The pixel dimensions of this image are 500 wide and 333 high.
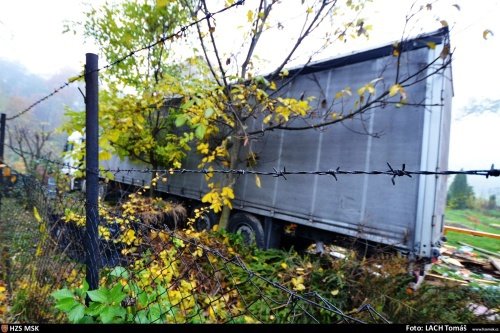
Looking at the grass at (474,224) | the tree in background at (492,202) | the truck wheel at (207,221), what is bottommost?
the truck wheel at (207,221)

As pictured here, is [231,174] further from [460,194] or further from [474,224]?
[474,224]

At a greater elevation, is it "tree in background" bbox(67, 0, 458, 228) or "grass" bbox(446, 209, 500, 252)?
"tree in background" bbox(67, 0, 458, 228)

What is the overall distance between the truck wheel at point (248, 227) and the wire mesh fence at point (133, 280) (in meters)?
0.83

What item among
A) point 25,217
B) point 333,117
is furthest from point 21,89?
point 333,117

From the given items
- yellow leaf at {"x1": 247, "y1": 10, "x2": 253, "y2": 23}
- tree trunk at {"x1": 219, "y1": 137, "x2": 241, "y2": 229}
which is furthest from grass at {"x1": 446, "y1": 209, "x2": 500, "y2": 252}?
yellow leaf at {"x1": 247, "y1": 10, "x2": 253, "y2": 23}

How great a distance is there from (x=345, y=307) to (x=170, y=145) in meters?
4.76

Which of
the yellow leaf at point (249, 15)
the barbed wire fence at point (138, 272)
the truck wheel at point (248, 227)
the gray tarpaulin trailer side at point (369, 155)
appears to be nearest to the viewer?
the barbed wire fence at point (138, 272)

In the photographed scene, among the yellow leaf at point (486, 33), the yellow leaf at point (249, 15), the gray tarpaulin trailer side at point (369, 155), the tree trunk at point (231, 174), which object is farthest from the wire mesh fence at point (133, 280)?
the yellow leaf at point (249, 15)

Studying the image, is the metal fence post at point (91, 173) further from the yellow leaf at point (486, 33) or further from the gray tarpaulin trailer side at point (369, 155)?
the yellow leaf at point (486, 33)

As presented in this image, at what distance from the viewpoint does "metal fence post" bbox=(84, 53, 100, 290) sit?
1.82 metres

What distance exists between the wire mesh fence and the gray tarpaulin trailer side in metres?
1.27

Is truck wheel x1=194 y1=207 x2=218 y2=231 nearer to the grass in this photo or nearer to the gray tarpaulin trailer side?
the gray tarpaulin trailer side

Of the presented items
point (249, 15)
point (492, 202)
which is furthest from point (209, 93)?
point (492, 202)

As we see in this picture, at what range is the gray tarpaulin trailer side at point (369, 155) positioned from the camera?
348cm
